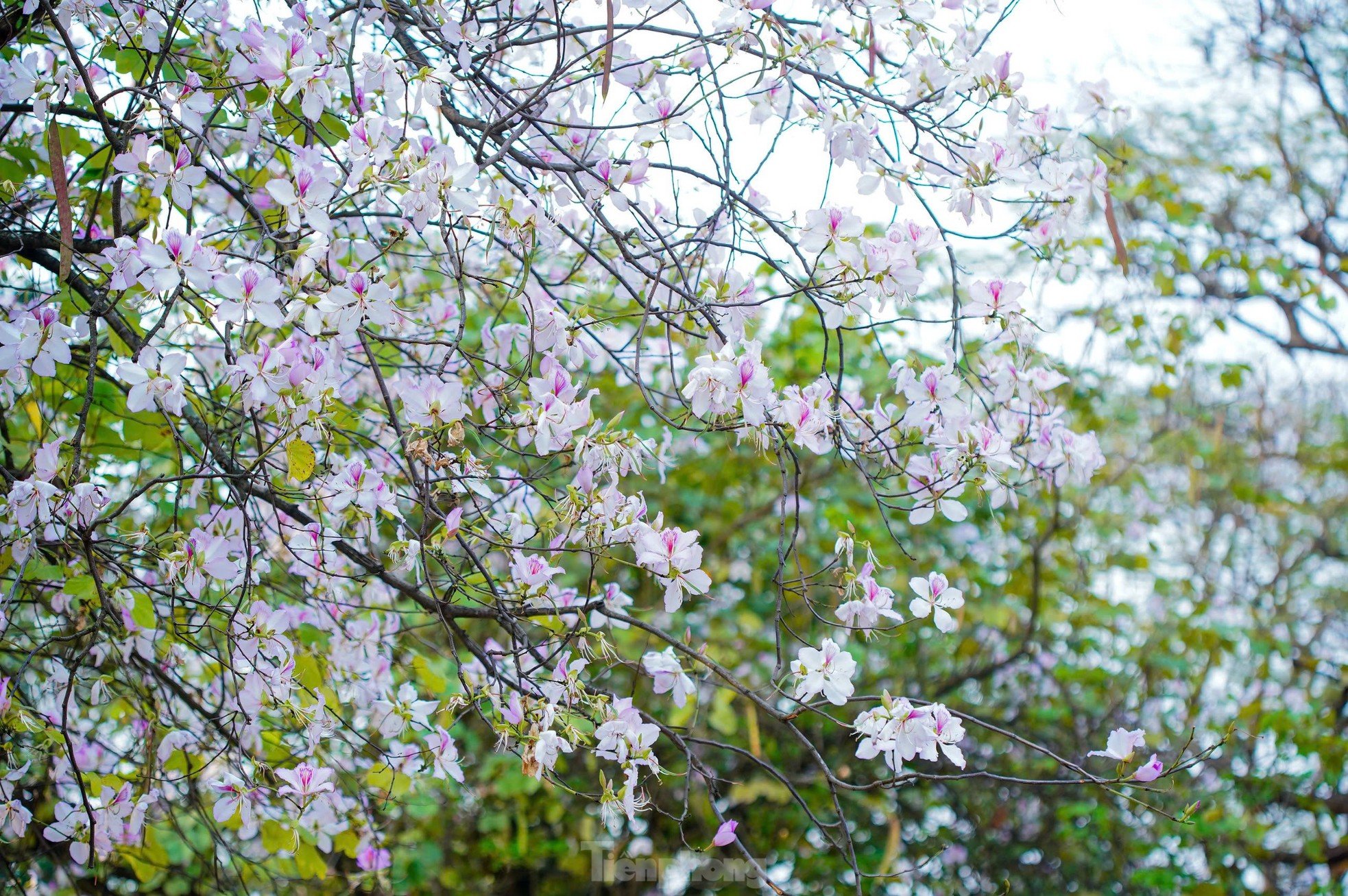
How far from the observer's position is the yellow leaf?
1293 mm

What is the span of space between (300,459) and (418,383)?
0.45 m

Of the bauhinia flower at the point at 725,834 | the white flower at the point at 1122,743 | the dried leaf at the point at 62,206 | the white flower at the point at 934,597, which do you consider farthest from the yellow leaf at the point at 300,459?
the white flower at the point at 1122,743

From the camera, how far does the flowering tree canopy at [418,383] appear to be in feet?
4.36

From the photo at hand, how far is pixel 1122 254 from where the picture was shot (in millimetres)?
1832

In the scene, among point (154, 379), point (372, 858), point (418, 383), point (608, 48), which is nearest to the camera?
point (154, 379)

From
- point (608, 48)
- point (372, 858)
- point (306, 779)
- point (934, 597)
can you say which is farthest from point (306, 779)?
point (608, 48)

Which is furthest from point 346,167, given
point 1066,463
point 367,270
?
point 1066,463

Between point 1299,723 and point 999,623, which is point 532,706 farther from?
point 1299,723

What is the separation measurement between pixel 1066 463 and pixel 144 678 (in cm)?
160

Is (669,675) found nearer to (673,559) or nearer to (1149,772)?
(673,559)

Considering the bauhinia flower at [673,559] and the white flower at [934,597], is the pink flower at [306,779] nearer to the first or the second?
the bauhinia flower at [673,559]

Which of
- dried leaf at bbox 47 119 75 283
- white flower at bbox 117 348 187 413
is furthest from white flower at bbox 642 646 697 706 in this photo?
dried leaf at bbox 47 119 75 283

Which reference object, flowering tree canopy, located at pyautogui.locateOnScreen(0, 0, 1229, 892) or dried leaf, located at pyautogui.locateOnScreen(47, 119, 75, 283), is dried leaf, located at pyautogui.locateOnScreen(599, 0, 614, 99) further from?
dried leaf, located at pyautogui.locateOnScreen(47, 119, 75, 283)

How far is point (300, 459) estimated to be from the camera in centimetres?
130
